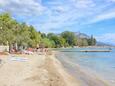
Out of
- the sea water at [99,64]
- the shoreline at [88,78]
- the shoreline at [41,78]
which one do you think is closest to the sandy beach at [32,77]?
the shoreline at [41,78]

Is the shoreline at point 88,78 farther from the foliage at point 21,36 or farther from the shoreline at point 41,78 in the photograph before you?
the foliage at point 21,36

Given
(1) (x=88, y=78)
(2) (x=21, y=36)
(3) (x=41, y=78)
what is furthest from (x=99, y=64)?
(2) (x=21, y=36)

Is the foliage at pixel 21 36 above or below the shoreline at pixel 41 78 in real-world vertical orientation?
above

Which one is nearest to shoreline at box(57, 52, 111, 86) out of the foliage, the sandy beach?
the sandy beach

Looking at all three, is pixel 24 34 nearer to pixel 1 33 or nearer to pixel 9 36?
pixel 9 36

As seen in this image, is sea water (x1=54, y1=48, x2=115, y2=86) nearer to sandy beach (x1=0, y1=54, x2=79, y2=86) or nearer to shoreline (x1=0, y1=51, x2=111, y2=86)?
shoreline (x1=0, y1=51, x2=111, y2=86)

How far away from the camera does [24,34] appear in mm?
74812

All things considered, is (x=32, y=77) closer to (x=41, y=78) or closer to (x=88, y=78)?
(x=41, y=78)

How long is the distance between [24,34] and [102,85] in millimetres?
58104

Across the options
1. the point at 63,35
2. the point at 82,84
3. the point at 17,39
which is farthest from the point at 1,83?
the point at 63,35

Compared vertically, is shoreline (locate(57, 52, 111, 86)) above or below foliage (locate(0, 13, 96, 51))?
below

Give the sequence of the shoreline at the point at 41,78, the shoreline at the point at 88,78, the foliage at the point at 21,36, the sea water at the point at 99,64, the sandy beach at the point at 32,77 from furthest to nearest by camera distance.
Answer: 1. the foliage at the point at 21,36
2. the sea water at the point at 99,64
3. the shoreline at the point at 88,78
4. the shoreline at the point at 41,78
5. the sandy beach at the point at 32,77

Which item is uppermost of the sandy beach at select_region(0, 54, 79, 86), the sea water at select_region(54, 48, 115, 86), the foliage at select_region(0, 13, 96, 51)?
the foliage at select_region(0, 13, 96, 51)

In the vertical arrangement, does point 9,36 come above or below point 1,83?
above
